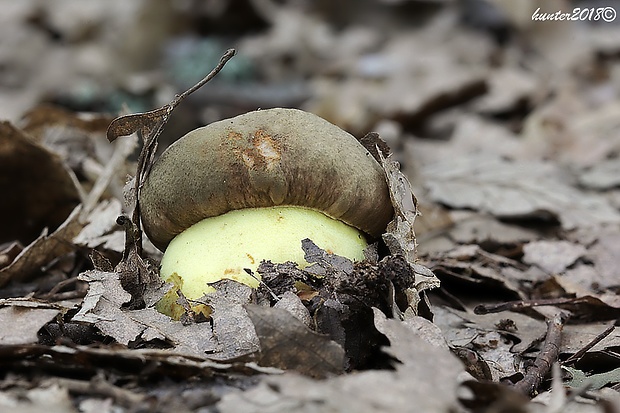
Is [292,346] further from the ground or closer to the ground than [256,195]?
closer to the ground

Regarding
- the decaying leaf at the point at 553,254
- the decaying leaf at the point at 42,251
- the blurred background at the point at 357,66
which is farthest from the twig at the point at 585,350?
the blurred background at the point at 357,66

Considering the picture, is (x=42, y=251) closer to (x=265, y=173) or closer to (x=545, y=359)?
(x=265, y=173)

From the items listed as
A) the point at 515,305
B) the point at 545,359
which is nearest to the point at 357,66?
the point at 515,305

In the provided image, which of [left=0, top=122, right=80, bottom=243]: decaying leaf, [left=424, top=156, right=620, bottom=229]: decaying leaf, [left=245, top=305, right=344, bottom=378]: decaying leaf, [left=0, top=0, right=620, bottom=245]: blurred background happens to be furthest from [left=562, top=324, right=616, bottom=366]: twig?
[left=0, top=0, right=620, bottom=245]: blurred background

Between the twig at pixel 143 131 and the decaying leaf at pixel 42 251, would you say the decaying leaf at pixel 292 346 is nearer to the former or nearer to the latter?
the twig at pixel 143 131

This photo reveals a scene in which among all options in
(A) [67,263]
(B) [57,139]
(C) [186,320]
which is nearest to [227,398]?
(C) [186,320]

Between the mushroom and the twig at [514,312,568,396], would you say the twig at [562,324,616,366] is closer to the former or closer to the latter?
the twig at [514,312,568,396]

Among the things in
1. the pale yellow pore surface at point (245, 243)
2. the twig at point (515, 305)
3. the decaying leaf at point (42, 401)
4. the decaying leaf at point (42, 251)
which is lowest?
the twig at point (515, 305)
